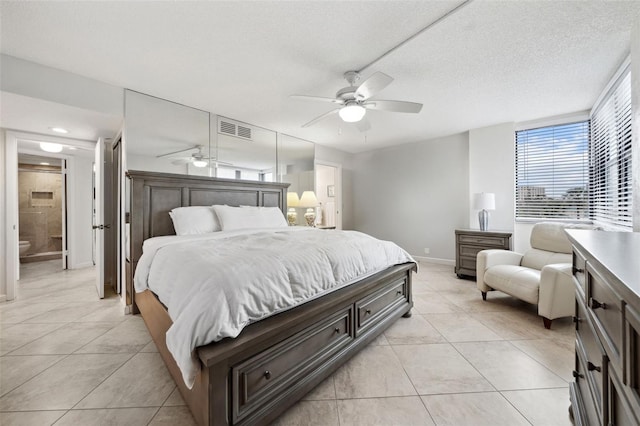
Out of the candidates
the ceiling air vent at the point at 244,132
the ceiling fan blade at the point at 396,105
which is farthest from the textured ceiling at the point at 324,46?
the ceiling air vent at the point at 244,132

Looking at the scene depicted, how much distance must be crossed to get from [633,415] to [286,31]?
8.56 ft

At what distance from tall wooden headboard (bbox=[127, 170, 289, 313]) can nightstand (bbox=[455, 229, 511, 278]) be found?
141 inches

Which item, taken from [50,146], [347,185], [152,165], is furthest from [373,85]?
[50,146]

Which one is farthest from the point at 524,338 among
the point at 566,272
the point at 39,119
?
the point at 39,119

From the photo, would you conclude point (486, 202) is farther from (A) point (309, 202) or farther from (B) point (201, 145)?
(B) point (201, 145)

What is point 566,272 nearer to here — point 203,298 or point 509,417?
point 509,417

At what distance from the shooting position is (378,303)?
227 cm

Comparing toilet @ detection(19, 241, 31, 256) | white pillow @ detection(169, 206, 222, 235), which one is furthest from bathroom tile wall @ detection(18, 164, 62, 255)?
white pillow @ detection(169, 206, 222, 235)

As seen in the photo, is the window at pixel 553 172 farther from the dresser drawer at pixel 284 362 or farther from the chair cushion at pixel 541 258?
the dresser drawer at pixel 284 362

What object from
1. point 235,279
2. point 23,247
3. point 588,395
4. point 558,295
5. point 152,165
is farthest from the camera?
point 23,247

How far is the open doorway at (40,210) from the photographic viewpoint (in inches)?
218

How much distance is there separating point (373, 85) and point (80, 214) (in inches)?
230

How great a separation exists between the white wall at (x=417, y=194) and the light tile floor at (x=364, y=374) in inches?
93.4

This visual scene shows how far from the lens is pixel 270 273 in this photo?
1.48 metres
